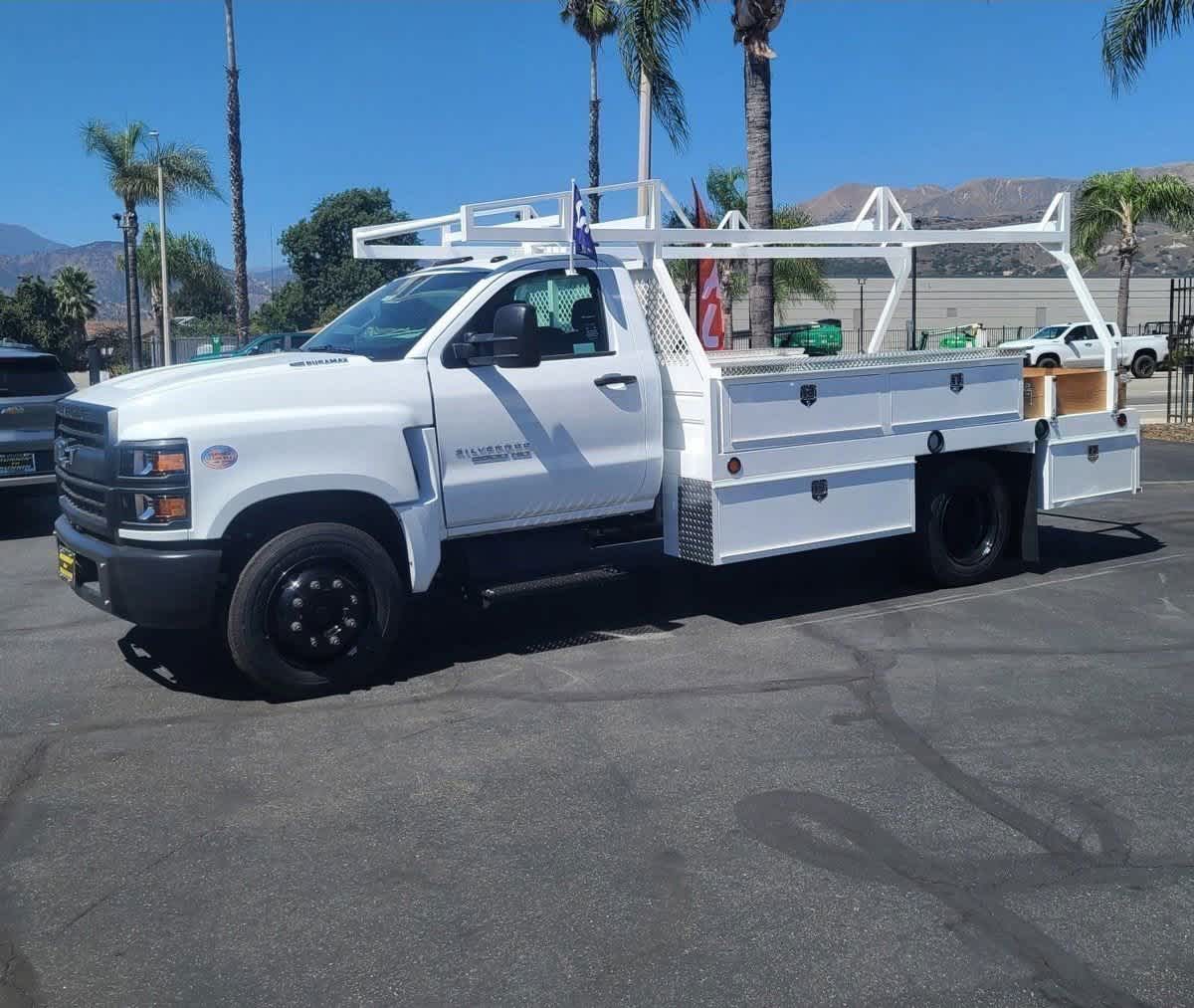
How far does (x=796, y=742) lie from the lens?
5.88 meters

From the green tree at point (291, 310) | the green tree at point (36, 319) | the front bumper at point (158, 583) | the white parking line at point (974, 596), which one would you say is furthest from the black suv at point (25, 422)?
the green tree at point (291, 310)

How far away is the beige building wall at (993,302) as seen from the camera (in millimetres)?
61188

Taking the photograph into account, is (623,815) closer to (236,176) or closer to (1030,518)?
(1030,518)

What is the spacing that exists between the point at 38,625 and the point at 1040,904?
265 inches

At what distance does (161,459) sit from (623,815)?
290 cm

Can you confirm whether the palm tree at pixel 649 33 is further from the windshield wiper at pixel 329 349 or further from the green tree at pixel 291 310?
the green tree at pixel 291 310

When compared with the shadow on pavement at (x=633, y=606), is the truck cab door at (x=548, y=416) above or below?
above

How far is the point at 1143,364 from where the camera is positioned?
38.1 m

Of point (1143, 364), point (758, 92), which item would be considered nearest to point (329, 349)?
point (758, 92)

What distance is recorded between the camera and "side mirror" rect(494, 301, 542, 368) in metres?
6.91

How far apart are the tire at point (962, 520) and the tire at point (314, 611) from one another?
3988 mm

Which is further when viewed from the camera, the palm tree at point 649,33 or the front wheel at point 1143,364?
the front wheel at point 1143,364

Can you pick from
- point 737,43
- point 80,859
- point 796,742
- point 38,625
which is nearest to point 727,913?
point 796,742

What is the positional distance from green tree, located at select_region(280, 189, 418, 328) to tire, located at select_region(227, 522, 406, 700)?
70.2 metres
